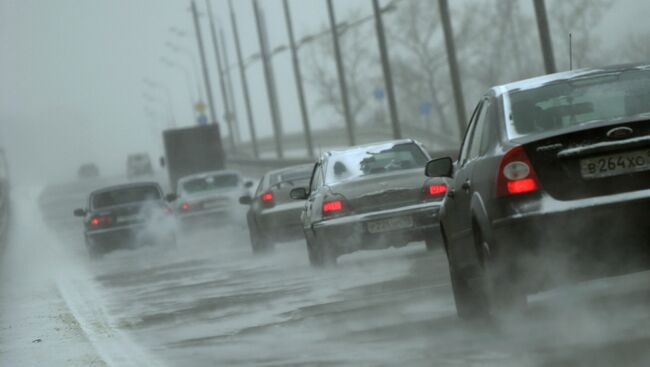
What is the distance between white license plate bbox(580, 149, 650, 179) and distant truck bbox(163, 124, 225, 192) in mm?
50858

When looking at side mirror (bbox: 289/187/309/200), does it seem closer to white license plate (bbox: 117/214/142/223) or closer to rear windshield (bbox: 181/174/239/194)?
white license plate (bbox: 117/214/142/223)

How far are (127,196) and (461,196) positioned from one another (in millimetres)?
22112

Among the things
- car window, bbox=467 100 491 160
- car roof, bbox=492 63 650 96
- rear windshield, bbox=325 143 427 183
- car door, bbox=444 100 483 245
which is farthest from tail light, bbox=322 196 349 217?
car roof, bbox=492 63 650 96

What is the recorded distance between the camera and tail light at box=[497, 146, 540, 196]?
8.57 metres

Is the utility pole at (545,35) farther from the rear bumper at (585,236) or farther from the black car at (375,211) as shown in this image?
the rear bumper at (585,236)

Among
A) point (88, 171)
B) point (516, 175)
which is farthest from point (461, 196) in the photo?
point (88, 171)

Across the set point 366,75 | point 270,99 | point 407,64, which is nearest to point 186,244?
point 270,99

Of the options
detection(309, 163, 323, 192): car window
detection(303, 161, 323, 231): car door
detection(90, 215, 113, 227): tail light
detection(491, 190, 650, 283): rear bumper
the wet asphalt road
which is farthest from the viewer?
detection(90, 215, 113, 227): tail light

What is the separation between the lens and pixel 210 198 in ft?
110

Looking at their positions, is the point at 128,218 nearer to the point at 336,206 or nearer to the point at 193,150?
the point at 336,206

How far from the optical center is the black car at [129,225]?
29875 mm

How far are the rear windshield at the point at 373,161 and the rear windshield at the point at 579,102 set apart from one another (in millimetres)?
7772

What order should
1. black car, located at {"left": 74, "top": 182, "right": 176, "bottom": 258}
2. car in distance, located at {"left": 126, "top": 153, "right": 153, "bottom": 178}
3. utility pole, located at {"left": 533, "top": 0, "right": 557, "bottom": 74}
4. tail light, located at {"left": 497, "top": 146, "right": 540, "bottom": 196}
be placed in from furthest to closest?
car in distance, located at {"left": 126, "top": 153, "right": 153, "bottom": 178} < black car, located at {"left": 74, "top": 182, "right": 176, "bottom": 258} < utility pole, located at {"left": 533, "top": 0, "right": 557, "bottom": 74} < tail light, located at {"left": 497, "top": 146, "right": 540, "bottom": 196}

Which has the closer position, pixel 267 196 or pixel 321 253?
pixel 321 253
